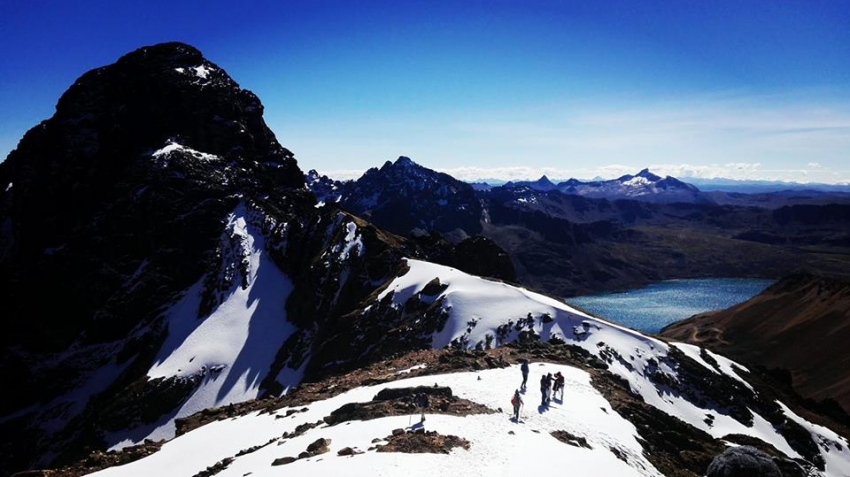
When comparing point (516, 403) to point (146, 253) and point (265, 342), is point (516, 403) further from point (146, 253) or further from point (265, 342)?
point (146, 253)

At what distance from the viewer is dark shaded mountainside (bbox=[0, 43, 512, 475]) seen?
8938 cm

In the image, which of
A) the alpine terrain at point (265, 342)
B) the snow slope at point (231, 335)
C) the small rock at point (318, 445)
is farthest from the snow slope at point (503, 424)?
the snow slope at point (231, 335)

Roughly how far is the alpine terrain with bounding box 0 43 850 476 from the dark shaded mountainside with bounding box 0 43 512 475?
1.69 feet

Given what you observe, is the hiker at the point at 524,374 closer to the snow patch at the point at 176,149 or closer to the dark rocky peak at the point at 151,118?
the snow patch at the point at 176,149

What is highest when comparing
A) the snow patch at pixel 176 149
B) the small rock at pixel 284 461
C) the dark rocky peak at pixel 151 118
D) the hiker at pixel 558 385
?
the dark rocky peak at pixel 151 118

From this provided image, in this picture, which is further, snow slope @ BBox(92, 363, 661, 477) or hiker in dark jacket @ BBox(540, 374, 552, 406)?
hiker in dark jacket @ BBox(540, 374, 552, 406)

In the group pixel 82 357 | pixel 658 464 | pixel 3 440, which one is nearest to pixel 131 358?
pixel 82 357

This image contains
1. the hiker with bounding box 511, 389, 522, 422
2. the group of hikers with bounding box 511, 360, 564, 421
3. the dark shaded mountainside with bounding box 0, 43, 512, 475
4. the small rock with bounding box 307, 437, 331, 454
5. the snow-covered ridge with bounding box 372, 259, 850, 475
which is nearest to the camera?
the small rock with bounding box 307, 437, 331, 454

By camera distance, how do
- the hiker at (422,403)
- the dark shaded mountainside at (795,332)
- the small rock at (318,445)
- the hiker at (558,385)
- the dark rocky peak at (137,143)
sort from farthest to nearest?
1. the dark rocky peak at (137,143)
2. the dark shaded mountainside at (795,332)
3. the hiker at (558,385)
4. the hiker at (422,403)
5. the small rock at (318,445)

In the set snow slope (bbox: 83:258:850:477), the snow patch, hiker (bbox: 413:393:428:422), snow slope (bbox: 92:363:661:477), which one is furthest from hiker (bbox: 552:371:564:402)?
the snow patch

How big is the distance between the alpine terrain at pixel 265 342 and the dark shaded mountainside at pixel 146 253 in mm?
515

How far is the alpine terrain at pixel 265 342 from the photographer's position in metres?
29.9

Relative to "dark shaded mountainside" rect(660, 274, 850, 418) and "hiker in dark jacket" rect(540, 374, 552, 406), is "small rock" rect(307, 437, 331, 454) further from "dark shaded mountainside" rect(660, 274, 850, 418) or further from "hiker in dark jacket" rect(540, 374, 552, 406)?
"dark shaded mountainside" rect(660, 274, 850, 418)

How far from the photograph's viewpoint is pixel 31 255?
120 metres
